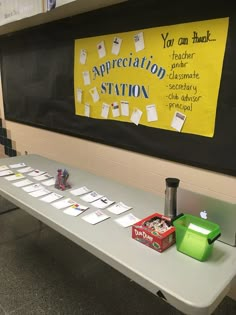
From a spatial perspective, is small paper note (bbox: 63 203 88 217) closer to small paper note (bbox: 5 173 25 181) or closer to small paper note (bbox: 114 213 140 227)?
small paper note (bbox: 114 213 140 227)

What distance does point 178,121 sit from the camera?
1806 mm

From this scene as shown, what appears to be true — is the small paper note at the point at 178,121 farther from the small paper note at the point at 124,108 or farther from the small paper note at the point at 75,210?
the small paper note at the point at 75,210

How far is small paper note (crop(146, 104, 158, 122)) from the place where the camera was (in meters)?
1.92

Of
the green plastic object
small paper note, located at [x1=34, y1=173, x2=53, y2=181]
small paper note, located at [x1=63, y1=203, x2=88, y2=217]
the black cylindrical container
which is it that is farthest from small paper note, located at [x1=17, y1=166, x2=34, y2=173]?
the green plastic object

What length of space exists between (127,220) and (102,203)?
25 cm

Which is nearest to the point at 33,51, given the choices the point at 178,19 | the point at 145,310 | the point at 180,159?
the point at 178,19

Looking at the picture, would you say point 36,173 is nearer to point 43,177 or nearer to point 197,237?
point 43,177

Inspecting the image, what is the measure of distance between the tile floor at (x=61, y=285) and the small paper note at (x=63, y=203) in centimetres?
68

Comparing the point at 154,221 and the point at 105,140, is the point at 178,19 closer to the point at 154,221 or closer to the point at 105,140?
the point at 105,140

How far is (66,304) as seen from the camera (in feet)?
5.71

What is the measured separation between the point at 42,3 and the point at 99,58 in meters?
0.56

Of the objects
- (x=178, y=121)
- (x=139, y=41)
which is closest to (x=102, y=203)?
(x=178, y=121)

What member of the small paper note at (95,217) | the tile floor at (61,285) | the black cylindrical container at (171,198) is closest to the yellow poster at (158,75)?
the black cylindrical container at (171,198)

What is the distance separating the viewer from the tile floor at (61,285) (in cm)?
171
